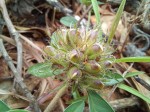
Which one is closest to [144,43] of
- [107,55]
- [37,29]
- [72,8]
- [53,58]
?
[72,8]

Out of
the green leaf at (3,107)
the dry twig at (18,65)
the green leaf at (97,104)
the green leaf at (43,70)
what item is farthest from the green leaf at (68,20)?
the green leaf at (3,107)

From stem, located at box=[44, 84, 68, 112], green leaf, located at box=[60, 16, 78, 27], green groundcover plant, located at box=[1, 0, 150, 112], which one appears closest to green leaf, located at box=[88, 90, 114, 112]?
green groundcover plant, located at box=[1, 0, 150, 112]

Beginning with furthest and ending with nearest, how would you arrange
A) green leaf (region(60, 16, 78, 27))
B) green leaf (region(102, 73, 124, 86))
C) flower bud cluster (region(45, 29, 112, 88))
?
green leaf (region(60, 16, 78, 27))
green leaf (region(102, 73, 124, 86))
flower bud cluster (region(45, 29, 112, 88))

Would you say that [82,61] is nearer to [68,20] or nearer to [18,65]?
[18,65]

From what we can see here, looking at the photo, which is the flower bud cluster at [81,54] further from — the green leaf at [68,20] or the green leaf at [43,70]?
the green leaf at [68,20]

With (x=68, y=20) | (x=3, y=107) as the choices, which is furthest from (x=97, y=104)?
(x=68, y=20)

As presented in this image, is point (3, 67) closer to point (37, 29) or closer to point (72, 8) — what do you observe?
point (37, 29)

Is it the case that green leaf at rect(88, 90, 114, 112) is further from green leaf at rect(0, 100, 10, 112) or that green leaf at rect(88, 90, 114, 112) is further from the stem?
green leaf at rect(0, 100, 10, 112)

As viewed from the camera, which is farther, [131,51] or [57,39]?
[131,51]
